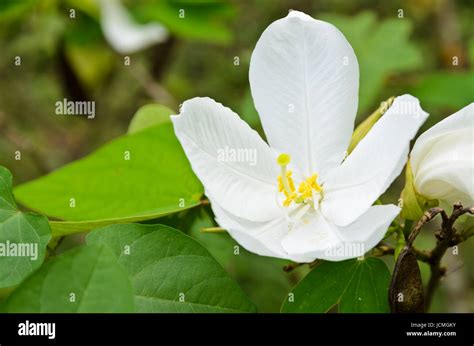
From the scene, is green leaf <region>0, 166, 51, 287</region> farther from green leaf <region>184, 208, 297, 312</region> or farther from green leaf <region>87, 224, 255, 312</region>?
green leaf <region>184, 208, 297, 312</region>

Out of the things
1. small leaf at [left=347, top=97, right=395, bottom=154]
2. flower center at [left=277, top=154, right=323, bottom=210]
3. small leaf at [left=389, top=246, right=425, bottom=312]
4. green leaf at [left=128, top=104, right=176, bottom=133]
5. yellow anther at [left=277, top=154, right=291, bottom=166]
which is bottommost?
small leaf at [left=389, top=246, right=425, bottom=312]

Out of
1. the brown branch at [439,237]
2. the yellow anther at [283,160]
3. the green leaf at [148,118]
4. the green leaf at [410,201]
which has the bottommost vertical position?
the brown branch at [439,237]

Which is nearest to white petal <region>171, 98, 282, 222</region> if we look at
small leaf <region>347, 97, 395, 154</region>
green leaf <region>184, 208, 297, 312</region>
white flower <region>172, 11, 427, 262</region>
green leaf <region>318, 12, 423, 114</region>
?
white flower <region>172, 11, 427, 262</region>

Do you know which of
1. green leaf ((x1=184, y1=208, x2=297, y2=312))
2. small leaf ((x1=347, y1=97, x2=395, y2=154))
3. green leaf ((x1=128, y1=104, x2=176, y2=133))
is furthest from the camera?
green leaf ((x1=184, y1=208, x2=297, y2=312))

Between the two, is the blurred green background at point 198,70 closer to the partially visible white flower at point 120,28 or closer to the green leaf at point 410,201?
the partially visible white flower at point 120,28

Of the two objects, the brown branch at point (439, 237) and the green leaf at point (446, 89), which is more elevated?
the green leaf at point (446, 89)

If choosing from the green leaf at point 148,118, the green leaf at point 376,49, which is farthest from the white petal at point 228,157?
the green leaf at point 376,49
